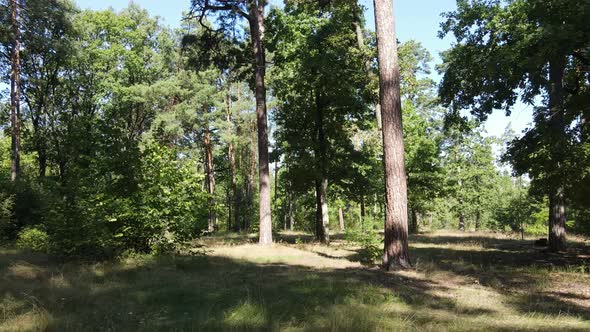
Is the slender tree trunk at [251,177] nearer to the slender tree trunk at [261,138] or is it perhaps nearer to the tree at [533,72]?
the slender tree trunk at [261,138]

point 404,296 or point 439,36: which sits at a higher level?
point 439,36

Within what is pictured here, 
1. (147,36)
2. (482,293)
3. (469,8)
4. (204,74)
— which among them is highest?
(147,36)

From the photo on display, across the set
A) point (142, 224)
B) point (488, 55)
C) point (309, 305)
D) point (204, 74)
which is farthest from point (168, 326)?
point (204, 74)

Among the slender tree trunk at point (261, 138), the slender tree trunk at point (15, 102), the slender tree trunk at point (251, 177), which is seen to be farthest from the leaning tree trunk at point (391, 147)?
the slender tree trunk at point (251, 177)

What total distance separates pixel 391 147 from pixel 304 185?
1263cm

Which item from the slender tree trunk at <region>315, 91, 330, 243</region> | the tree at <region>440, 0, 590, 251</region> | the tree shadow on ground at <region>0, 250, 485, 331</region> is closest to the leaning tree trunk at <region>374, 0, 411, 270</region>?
the tree shadow on ground at <region>0, 250, 485, 331</region>

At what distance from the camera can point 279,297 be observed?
683 cm

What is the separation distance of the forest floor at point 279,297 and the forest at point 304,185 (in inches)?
2.1

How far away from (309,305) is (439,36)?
53.6ft

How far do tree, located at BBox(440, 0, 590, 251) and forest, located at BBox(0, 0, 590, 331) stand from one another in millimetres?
80

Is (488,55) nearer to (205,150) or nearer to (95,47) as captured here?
(205,150)

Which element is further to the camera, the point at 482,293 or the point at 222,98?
the point at 222,98

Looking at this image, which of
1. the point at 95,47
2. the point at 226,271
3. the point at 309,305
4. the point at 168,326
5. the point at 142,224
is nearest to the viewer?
the point at 168,326

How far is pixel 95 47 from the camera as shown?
3331 cm
